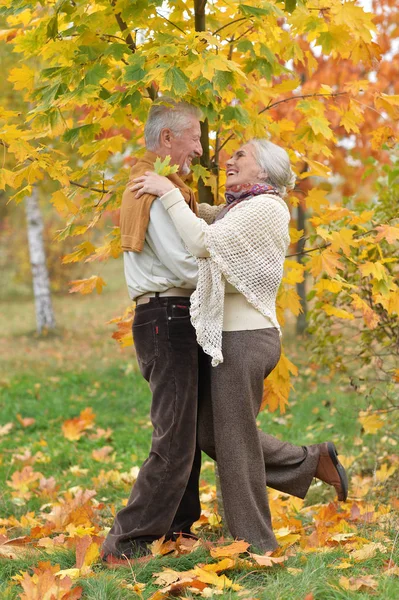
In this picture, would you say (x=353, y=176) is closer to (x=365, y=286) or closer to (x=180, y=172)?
(x=365, y=286)

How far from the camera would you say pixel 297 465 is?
367cm

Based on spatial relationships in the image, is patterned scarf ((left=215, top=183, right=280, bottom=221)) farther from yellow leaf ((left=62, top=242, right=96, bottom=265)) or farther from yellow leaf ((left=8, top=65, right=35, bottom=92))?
yellow leaf ((left=8, top=65, right=35, bottom=92))

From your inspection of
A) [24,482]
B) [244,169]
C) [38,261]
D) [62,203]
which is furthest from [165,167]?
[38,261]

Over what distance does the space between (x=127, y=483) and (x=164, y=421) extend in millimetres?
1946

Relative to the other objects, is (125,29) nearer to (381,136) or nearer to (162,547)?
(381,136)

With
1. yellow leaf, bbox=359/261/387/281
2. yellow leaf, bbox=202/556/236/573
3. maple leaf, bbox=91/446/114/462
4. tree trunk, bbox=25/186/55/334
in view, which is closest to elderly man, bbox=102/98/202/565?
yellow leaf, bbox=202/556/236/573

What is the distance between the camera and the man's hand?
10.4 feet

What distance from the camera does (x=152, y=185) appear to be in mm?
3197

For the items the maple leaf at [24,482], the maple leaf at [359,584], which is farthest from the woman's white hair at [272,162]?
the maple leaf at [24,482]

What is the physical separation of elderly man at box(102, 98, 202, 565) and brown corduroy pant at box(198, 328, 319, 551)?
13cm

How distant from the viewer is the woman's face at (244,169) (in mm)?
3410

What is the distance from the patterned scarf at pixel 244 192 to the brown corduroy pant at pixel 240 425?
0.57m

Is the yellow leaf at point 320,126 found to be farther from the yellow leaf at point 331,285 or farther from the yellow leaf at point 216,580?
the yellow leaf at point 216,580

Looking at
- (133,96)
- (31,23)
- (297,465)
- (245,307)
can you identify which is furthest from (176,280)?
(31,23)
